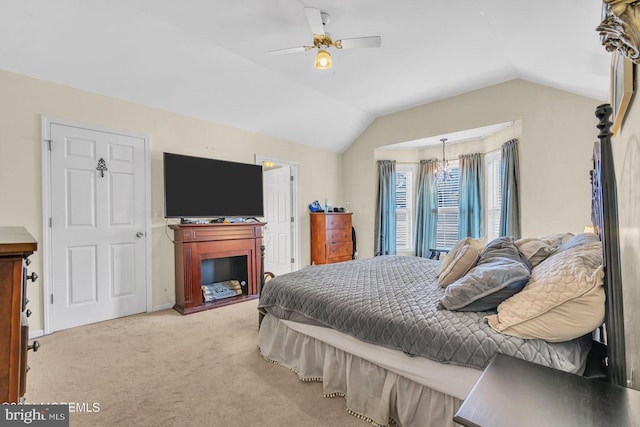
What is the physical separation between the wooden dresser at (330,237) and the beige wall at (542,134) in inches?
81.6

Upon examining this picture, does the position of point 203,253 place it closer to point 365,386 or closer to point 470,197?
point 365,386

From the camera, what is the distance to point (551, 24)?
209cm

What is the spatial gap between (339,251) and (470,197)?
245 centimetres

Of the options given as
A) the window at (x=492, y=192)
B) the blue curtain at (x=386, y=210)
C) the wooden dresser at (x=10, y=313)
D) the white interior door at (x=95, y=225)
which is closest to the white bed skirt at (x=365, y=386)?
Answer: the wooden dresser at (x=10, y=313)

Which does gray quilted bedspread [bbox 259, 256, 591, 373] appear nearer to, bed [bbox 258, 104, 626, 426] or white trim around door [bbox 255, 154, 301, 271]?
bed [bbox 258, 104, 626, 426]

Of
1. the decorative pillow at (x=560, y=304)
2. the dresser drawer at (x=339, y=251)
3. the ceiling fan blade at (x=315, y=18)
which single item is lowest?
the dresser drawer at (x=339, y=251)

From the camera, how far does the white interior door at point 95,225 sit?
291 cm

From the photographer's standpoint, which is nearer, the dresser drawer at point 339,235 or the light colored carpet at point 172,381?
the light colored carpet at point 172,381

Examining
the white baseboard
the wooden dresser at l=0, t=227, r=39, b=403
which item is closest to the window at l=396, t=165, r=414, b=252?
the white baseboard

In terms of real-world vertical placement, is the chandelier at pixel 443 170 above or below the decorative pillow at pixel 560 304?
above

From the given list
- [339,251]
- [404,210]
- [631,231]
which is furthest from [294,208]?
[631,231]

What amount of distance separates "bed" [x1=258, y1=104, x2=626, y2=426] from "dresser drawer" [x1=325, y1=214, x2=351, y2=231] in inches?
114

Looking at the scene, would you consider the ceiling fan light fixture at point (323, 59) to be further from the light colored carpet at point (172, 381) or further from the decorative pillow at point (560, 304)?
the light colored carpet at point (172, 381)

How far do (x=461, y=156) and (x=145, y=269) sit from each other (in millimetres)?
5107
